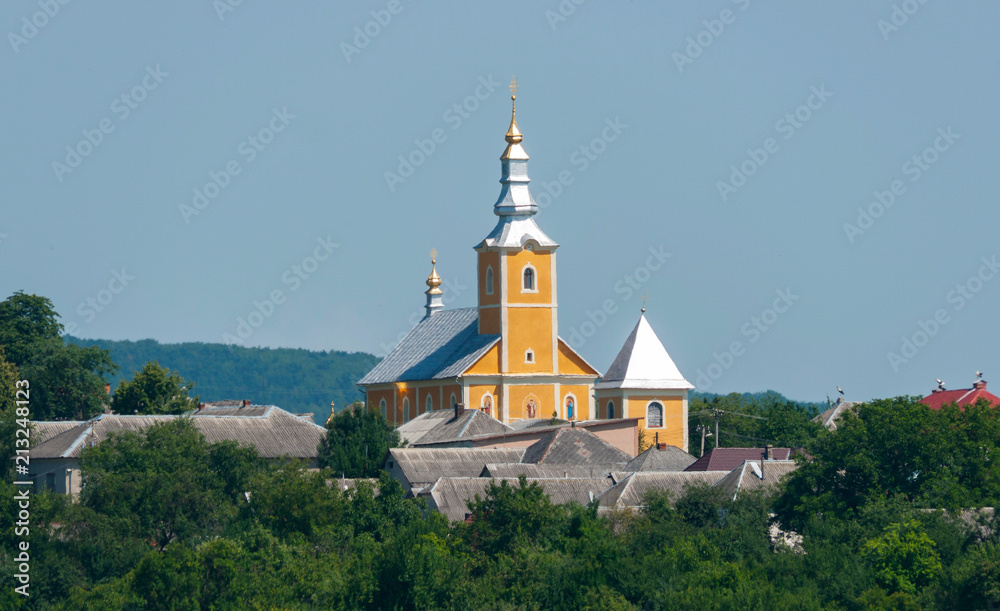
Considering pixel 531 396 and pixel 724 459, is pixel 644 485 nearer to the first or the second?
pixel 724 459

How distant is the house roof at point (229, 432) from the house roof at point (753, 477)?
53.0 feet

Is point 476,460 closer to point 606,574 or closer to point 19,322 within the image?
point 606,574

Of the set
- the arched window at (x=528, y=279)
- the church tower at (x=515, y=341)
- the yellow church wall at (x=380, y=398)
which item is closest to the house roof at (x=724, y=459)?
the church tower at (x=515, y=341)

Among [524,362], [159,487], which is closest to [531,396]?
[524,362]

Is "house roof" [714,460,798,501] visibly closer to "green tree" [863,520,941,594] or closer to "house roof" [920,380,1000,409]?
"green tree" [863,520,941,594]

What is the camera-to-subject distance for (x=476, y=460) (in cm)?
5725

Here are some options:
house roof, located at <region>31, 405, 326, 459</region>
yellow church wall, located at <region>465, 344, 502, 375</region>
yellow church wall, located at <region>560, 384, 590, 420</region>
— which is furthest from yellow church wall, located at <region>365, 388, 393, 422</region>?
house roof, located at <region>31, 405, 326, 459</region>

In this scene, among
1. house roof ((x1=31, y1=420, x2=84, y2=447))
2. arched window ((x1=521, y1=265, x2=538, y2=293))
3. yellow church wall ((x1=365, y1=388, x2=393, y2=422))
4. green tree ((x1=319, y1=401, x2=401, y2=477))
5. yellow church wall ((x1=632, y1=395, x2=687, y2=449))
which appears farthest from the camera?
yellow church wall ((x1=365, y1=388, x2=393, y2=422))

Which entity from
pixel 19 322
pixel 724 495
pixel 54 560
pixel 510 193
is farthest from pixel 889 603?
pixel 19 322

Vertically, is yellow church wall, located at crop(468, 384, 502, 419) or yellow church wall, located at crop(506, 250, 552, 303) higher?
yellow church wall, located at crop(506, 250, 552, 303)

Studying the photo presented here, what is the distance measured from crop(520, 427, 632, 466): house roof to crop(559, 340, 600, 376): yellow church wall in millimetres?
15068

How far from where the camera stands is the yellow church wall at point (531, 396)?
7406 centimetres

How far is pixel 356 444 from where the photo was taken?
194ft

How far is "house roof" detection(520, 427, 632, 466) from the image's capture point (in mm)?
57906
